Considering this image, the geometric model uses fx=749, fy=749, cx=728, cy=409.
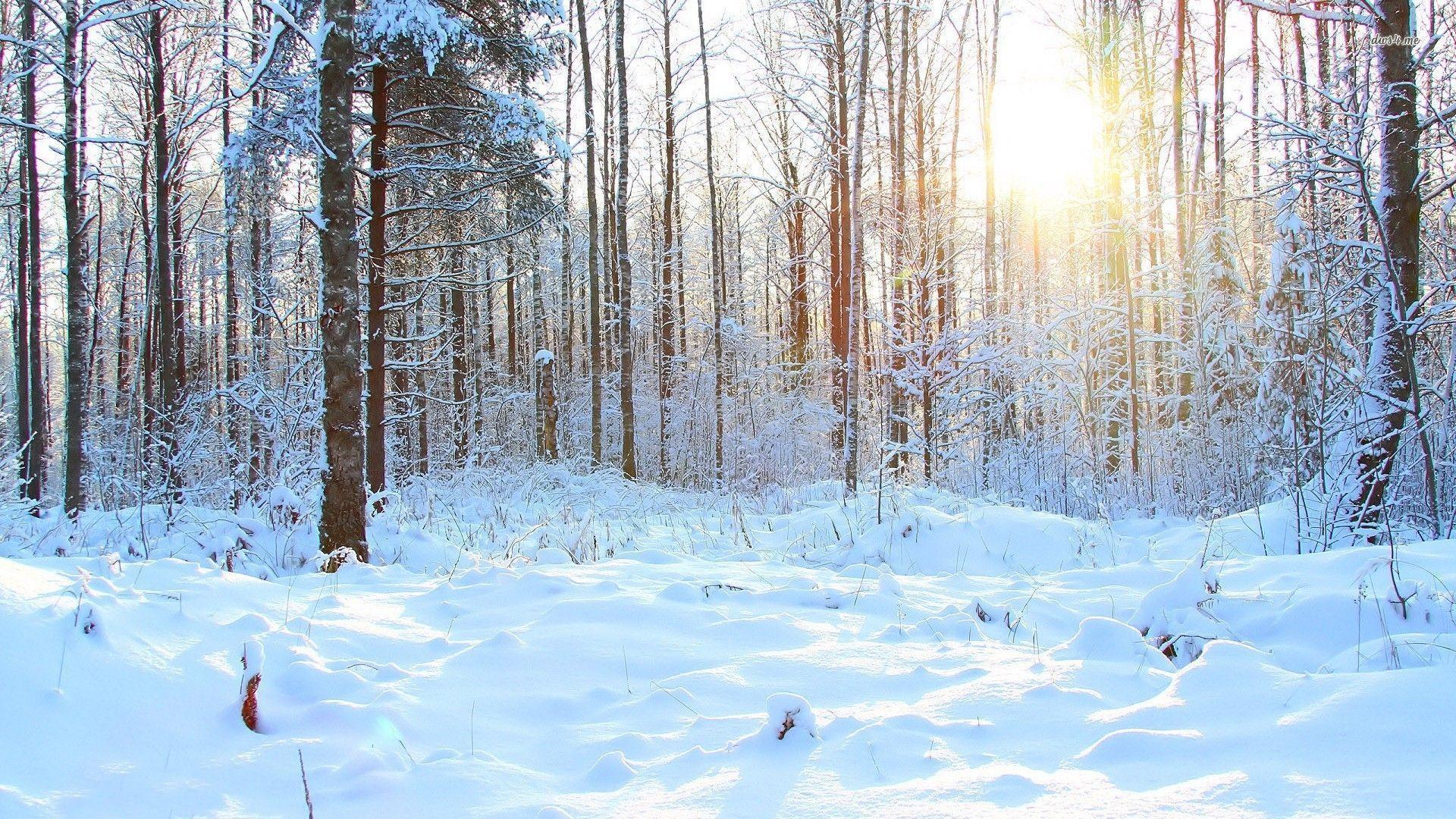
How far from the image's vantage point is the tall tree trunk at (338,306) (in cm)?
532

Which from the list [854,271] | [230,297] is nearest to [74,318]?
[230,297]

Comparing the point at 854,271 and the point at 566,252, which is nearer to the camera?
the point at 854,271

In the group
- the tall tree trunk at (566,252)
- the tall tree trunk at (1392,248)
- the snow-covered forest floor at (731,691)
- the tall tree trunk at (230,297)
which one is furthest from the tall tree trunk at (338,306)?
the tall tree trunk at (1392,248)

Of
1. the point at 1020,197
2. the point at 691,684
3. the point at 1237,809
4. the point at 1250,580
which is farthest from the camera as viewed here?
the point at 1020,197

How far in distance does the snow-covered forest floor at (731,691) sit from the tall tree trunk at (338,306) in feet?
2.95

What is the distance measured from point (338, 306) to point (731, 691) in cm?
429

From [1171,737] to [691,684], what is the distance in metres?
1.47

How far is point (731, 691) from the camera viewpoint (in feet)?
8.57

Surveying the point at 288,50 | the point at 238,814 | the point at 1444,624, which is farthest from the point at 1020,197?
the point at 238,814

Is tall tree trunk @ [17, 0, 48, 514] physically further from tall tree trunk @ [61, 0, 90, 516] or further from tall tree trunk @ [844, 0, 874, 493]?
tall tree trunk @ [844, 0, 874, 493]

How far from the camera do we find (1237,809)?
1.61 metres

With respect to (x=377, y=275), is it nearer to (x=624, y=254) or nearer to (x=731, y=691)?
(x=624, y=254)

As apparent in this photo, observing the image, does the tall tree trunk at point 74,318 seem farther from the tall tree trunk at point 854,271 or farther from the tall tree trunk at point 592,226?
the tall tree trunk at point 854,271

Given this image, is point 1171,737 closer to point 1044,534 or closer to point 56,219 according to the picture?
point 1044,534
